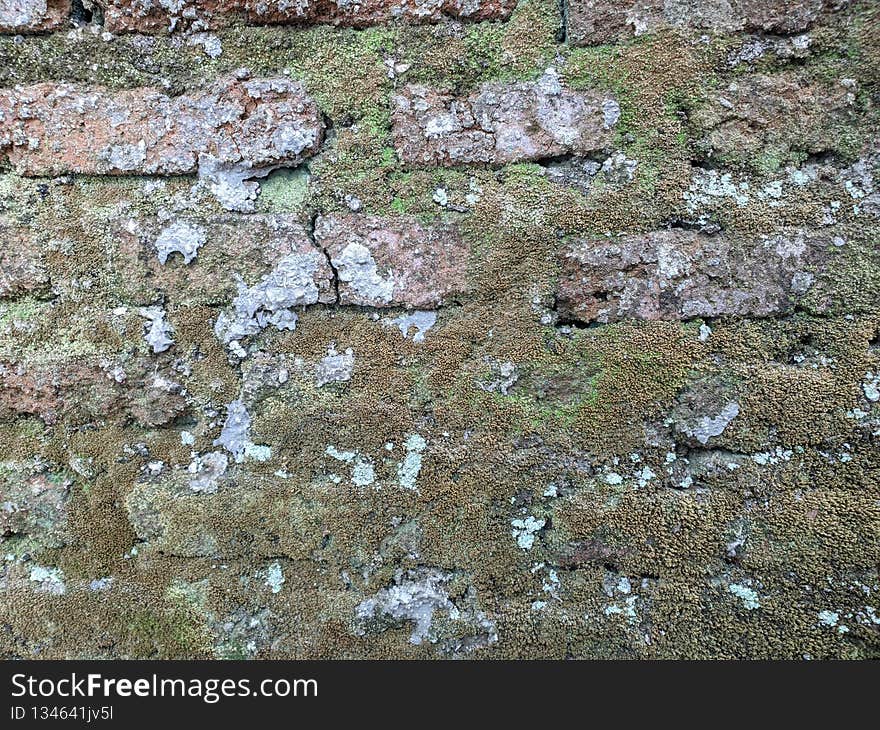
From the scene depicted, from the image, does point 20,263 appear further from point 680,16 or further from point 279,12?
point 680,16

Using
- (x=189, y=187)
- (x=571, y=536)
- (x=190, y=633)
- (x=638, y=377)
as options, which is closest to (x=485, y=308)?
(x=638, y=377)

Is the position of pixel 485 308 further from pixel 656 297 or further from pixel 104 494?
pixel 104 494

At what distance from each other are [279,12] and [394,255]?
0.46 meters

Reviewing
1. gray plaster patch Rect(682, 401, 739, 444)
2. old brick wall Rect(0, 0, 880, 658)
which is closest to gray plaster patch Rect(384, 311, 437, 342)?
old brick wall Rect(0, 0, 880, 658)

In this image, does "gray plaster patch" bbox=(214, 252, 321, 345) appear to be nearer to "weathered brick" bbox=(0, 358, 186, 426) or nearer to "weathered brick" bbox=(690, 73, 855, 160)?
"weathered brick" bbox=(0, 358, 186, 426)

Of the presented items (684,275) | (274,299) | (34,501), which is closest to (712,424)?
(684,275)

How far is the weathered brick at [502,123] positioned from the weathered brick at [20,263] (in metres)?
0.68

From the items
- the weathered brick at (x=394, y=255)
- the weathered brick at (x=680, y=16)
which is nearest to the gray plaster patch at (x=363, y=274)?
the weathered brick at (x=394, y=255)

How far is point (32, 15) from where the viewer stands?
3.24ft

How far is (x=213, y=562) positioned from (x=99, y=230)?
64 centimetres

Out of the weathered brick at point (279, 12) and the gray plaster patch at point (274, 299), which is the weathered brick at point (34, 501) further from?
the weathered brick at point (279, 12)

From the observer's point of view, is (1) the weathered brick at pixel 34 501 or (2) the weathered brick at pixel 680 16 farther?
(1) the weathered brick at pixel 34 501

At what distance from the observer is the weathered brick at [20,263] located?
1026 millimetres

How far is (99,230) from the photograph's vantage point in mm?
1029
